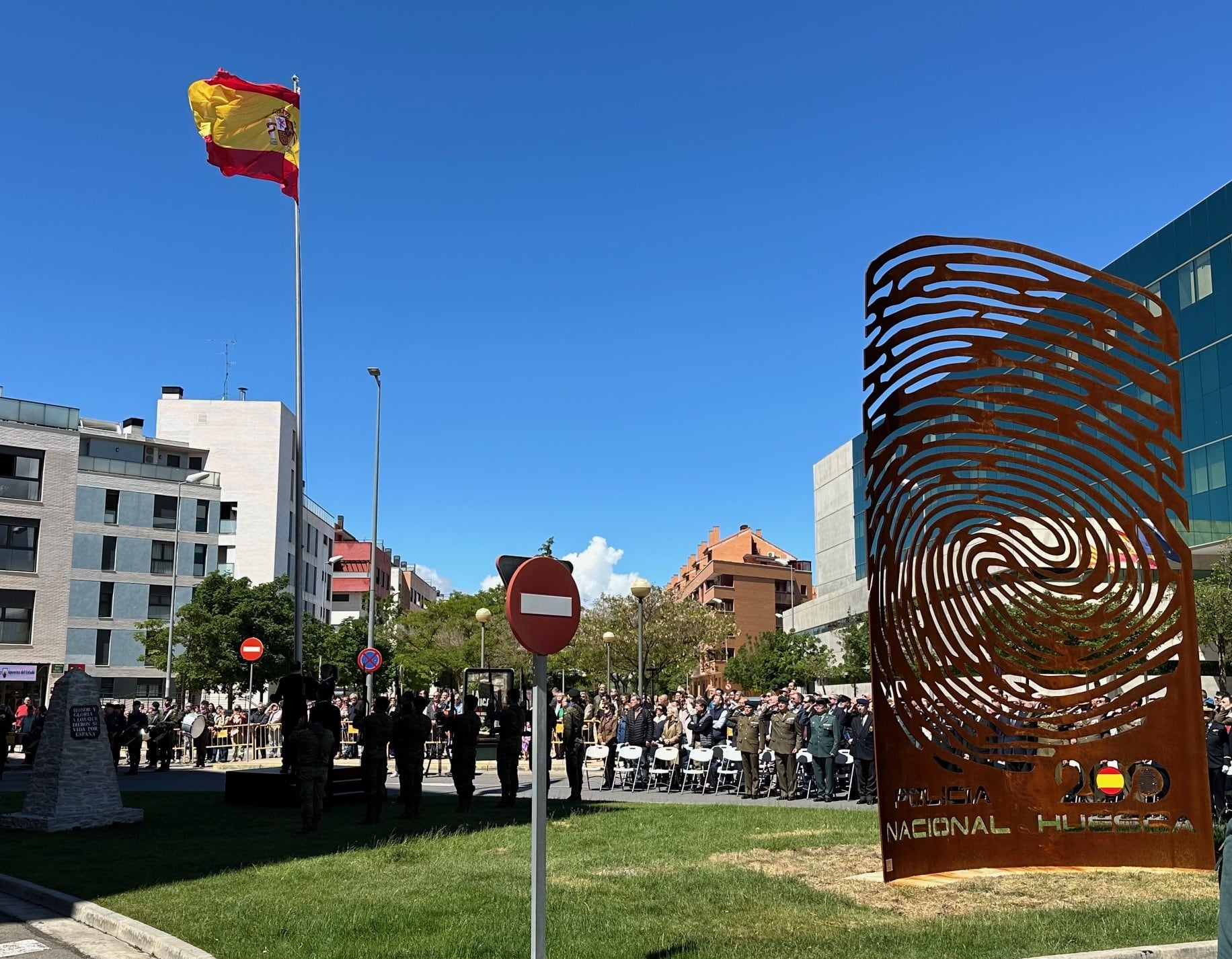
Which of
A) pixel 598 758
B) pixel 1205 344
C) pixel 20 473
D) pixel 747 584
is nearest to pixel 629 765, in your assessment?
pixel 598 758

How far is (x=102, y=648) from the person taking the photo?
5741 centimetres

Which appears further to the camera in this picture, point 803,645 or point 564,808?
point 803,645

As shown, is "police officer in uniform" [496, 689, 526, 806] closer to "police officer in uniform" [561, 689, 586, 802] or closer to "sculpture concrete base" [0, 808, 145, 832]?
"police officer in uniform" [561, 689, 586, 802]

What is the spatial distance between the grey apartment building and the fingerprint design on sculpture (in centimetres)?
4514

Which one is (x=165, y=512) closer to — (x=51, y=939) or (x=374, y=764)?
(x=374, y=764)

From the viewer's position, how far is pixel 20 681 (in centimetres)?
5069

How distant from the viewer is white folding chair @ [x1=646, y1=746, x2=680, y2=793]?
20797mm

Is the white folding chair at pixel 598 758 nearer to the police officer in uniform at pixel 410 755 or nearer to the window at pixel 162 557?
the police officer in uniform at pixel 410 755

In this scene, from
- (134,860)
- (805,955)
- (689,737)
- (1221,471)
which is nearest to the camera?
(805,955)

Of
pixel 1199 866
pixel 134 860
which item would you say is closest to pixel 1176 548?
pixel 1199 866

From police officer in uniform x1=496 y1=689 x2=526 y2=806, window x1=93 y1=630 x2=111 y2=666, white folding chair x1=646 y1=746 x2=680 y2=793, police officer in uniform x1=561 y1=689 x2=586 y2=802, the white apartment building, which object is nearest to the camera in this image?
police officer in uniform x1=496 y1=689 x2=526 y2=806

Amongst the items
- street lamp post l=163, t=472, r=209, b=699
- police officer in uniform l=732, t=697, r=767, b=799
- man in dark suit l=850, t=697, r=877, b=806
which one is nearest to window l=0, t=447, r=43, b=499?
street lamp post l=163, t=472, r=209, b=699

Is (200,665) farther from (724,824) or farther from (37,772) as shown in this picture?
(724,824)

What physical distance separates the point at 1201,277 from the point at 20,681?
5481 cm
